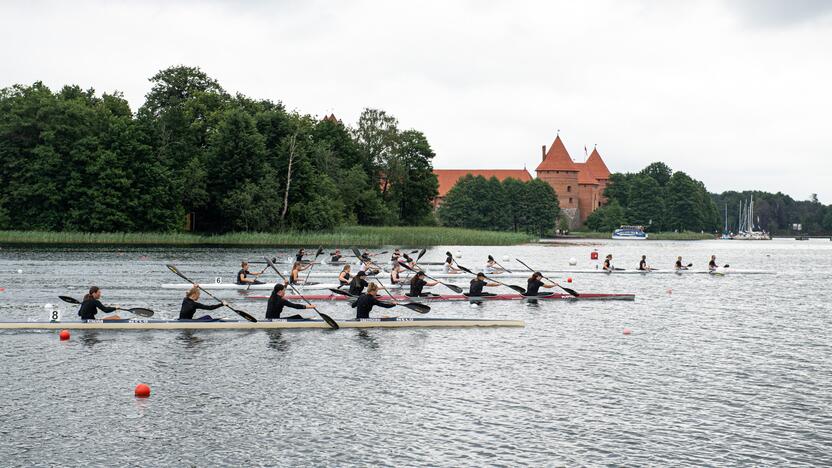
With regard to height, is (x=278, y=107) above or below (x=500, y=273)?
above

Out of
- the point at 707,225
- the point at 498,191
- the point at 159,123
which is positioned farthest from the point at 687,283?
the point at 707,225

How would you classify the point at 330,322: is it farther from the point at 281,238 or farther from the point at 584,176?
the point at 584,176

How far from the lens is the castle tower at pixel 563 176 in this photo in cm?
17988

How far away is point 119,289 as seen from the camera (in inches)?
1328

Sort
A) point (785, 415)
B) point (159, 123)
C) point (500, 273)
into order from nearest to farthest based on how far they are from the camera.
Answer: point (785, 415) → point (500, 273) → point (159, 123)

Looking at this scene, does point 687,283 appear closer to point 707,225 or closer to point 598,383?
point 598,383

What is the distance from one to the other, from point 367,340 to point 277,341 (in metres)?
2.50

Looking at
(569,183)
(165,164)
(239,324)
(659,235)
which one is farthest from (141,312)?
(569,183)

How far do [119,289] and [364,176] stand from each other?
68296 millimetres

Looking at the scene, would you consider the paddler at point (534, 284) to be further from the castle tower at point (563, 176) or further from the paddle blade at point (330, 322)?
the castle tower at point (563, 176)

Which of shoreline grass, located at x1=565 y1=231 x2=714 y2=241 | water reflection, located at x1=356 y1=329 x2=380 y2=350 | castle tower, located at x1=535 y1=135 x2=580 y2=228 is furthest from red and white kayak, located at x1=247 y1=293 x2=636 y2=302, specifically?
castle tower, located at x1=535 y1=135 x2=580 y2=228

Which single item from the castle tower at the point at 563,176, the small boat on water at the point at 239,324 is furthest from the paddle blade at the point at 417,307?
the castle tower at the point at 563,176

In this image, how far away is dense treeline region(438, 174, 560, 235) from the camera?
490 ft

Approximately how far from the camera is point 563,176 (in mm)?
180875
